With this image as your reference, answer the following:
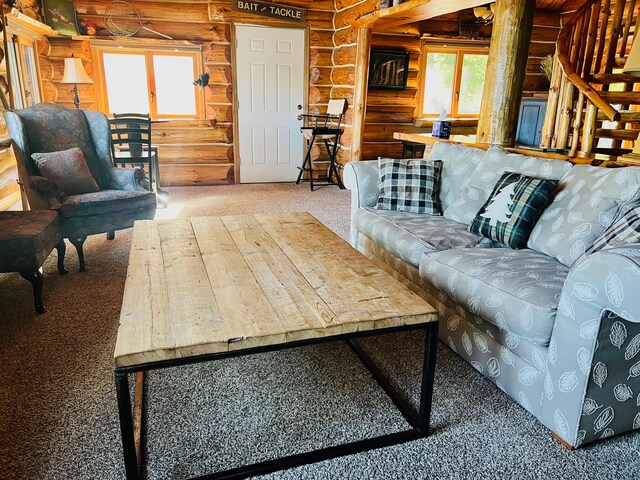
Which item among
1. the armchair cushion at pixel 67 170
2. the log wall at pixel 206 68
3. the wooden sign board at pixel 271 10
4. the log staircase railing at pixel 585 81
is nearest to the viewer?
the armchair cushion at pixel 67 170

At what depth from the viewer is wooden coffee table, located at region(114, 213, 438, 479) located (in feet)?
4.41

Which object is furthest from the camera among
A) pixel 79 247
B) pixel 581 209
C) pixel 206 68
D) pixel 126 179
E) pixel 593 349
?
pixel 206 68

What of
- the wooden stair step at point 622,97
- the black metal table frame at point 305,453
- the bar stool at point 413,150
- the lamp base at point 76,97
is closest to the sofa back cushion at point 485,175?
the black metal table frame at point 305,453

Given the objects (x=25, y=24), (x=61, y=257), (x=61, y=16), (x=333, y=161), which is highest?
(x=61, y=16)

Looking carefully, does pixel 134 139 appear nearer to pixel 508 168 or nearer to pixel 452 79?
pixel 508 168

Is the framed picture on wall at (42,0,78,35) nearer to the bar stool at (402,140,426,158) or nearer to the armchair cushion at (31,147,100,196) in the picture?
the armchair cushion at (31,147,100,196)

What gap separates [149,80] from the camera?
5.86 meters

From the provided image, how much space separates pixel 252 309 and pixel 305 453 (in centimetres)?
52

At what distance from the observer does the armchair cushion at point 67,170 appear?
3.17 m

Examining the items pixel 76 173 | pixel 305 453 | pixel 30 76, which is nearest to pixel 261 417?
pixel 305 453

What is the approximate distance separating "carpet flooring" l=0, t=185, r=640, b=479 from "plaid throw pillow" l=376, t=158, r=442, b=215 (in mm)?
953

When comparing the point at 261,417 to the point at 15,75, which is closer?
the point at 261,417

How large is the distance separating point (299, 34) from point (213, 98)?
4.63 ft

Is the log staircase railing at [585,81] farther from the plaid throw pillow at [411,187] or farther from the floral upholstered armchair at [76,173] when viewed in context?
the floral upholstered armchair at [76,173]
